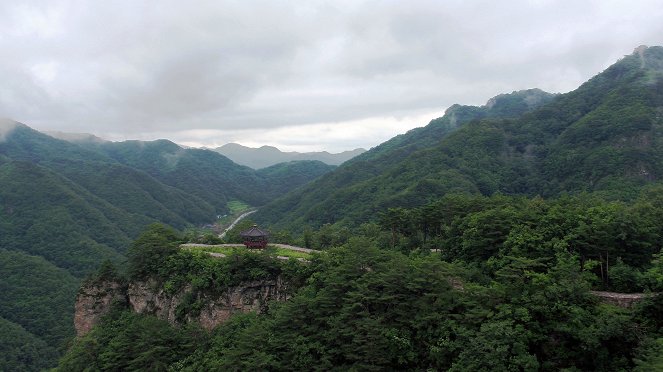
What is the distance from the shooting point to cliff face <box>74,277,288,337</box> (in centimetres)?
3095

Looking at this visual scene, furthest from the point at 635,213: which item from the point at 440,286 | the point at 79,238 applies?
the point at 79,238

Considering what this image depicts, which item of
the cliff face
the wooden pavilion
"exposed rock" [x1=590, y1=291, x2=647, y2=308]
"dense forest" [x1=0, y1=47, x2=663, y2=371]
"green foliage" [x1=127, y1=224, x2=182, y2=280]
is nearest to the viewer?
"dense forest" [x1=0, y1=47, x2=663, y2=371]

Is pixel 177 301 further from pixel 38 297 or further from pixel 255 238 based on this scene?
pixel 38 297

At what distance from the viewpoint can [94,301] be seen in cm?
3700

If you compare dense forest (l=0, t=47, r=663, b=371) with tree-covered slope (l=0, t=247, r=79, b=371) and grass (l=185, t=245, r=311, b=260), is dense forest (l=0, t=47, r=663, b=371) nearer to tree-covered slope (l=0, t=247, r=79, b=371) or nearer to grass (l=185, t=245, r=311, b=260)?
tree-covered slope (l=0, t=247, r=79, b=371)

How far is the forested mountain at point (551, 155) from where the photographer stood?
7700 cm

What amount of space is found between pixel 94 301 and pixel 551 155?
9233cm

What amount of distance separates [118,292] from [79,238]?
98.2 m

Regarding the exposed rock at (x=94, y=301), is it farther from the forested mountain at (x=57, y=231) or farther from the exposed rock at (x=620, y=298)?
the forested mountain at (x=57, y=231)

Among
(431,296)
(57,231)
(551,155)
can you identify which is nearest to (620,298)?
(431,296)

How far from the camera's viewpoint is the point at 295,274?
3019 cm

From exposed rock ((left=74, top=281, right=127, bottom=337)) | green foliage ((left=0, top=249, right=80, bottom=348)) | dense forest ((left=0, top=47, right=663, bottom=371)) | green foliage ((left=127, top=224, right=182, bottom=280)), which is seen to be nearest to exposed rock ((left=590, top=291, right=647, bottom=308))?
dense forest ((left=0, top=47, right=663, bottom=371))

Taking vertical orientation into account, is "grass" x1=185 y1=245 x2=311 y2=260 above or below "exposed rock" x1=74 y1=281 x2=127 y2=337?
above

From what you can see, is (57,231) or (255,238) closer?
(255,238)
